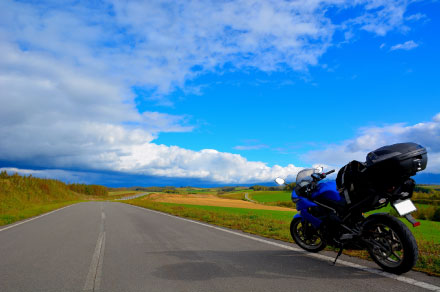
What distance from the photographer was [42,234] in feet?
33.1

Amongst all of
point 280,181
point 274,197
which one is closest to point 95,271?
point 280,181

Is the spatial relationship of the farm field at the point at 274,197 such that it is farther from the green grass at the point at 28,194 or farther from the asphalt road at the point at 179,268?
the asphalt road at the point at 179,268

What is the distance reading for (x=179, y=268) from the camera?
5395 mm

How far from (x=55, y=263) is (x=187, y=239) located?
3546 mm

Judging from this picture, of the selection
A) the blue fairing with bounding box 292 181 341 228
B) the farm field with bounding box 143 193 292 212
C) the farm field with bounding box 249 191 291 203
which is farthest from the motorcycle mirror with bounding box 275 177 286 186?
the farm field with bounding box 249 191 291 203

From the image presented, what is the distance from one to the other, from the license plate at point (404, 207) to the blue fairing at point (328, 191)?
A: 110 centimetres

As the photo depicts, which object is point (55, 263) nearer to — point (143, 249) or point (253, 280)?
point (143, 249)

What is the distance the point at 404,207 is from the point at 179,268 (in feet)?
12.4

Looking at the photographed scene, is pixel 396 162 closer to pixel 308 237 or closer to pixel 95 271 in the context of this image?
pixel 308 237

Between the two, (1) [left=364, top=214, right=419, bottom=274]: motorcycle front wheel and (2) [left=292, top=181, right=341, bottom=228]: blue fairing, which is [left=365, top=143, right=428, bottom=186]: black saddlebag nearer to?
(1) [left=364, top=214, right=419, bottom=274]: motorcycle front wheel

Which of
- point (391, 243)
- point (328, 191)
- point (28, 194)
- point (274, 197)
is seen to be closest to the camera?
point (391, 243)

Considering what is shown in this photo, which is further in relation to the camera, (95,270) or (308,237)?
(308,237)

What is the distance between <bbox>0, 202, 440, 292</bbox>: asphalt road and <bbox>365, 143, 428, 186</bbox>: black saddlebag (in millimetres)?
1465

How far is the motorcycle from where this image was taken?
4531 mm
